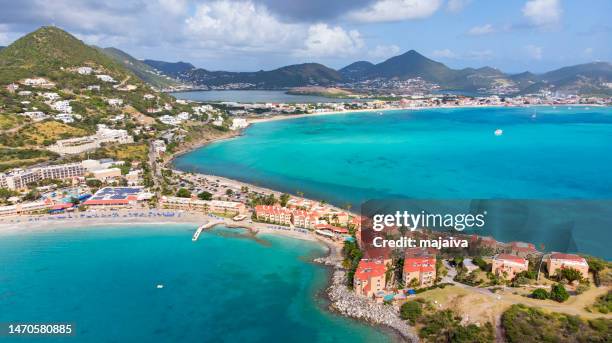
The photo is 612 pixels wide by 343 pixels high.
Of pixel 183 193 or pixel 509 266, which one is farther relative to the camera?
pixel 183 193

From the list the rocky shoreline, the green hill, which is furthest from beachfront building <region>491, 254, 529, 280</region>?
the green hill

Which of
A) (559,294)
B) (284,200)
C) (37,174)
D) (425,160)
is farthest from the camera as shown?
(425,160)

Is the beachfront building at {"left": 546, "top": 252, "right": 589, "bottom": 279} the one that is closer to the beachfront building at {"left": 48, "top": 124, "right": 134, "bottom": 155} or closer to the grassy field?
the beachfront building at {"left": 48, "top": 124, "right": 134, "bottom": 155}

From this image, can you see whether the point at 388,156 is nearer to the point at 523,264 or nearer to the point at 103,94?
the point at 523,264

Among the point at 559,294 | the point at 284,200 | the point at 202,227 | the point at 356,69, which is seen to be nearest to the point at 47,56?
the point at 202,227

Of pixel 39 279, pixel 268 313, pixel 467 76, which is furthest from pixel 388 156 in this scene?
pixel 467 76

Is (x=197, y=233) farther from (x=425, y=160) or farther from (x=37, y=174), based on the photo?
(x=425, y=160)
